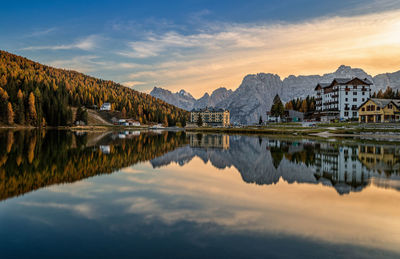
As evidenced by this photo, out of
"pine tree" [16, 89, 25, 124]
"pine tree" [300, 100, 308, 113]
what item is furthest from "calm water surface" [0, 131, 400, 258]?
"pine tree" [300, 100, 308, 113]

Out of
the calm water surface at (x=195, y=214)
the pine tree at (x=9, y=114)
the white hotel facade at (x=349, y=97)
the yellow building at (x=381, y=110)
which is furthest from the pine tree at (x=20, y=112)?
the yellow building at (x=381, y=110)

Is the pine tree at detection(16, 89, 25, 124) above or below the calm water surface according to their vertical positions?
above

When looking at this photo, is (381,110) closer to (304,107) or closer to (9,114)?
(304,107)

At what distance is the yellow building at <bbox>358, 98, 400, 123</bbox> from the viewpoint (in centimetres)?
10219

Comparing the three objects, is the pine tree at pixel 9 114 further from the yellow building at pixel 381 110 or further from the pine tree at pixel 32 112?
the yellow building at pixel 381 110

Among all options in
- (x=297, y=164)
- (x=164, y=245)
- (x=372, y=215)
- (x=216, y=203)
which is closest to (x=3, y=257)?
(x=164, y=245)

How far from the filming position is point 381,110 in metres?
105

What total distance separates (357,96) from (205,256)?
148 m

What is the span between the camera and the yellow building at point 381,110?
102194 millimetres

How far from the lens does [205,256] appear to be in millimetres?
10023

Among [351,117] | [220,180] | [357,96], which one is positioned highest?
[357,96]

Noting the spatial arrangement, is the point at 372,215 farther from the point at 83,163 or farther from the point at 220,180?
the point at 83,163

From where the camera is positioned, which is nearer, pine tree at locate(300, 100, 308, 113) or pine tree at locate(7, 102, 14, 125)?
pine tree at locate(7, 102, 14, 125)

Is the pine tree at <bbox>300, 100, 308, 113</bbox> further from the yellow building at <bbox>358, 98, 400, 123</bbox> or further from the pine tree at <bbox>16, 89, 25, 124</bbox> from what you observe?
the pine tree at <bbox>16, 89, 25, 124</bbox>
